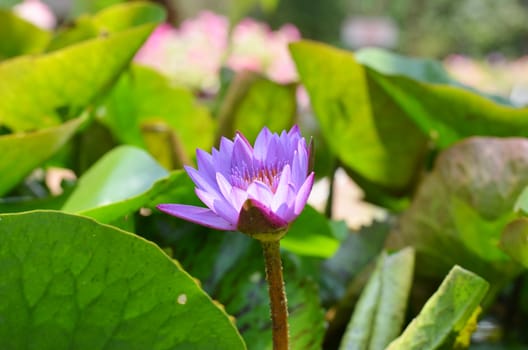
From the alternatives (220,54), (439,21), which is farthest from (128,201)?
(439,21)

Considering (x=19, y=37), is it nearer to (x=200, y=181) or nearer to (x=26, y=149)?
(x=26, y=149)

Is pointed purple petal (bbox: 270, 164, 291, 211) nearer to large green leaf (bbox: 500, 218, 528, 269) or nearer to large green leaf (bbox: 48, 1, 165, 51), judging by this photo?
large green leaf (bbox: 500, 218, 528, 269)

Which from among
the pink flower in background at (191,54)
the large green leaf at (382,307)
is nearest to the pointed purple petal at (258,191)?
the large green leaf at (382,307)

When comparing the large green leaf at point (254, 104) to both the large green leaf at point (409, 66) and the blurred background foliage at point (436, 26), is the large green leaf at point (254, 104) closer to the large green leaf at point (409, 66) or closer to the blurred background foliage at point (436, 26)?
the large green leaf at point (409, 66)

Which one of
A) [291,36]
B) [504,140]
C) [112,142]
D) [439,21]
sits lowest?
[439,21]

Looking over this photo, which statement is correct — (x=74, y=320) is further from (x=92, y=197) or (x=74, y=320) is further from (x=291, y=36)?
(x=291, y=36)

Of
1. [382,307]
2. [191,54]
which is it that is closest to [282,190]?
[382,307]
